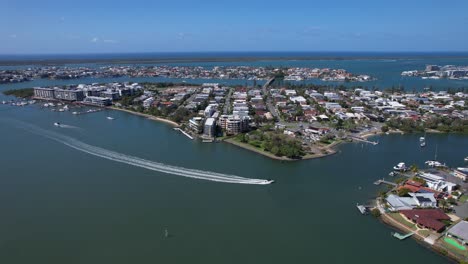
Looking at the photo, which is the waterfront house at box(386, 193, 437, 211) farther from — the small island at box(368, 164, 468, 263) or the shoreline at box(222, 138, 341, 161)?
the shoreline at box(222, 138, 341, 161)

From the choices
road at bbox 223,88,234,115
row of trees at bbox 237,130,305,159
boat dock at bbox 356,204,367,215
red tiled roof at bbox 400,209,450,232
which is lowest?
boat dock at bbox 356,204,367,215

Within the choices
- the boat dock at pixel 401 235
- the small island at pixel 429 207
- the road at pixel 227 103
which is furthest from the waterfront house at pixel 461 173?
the road at pixel 227 103

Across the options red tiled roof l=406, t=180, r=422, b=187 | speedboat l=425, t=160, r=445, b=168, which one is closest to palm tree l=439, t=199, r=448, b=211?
red tiled roof l=406, t=180, r=422, b=187

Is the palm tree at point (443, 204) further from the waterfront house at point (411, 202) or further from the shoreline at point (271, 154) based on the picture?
the shoreline at point (271, 154)

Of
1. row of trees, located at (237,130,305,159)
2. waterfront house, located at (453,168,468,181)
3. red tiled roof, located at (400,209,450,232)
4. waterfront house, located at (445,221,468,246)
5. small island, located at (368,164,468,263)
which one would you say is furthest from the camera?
row of trees, located at (237,130,305,159)

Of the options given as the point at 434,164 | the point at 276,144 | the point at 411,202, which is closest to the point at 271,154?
the point at 276,144

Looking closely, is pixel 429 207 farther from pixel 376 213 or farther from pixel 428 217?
pixel 376 213

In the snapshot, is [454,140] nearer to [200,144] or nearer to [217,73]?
[200,144]

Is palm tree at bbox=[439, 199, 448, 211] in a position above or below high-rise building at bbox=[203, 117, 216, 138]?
below

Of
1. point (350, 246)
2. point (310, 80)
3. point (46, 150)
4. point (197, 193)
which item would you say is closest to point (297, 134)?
point (197, 193)
